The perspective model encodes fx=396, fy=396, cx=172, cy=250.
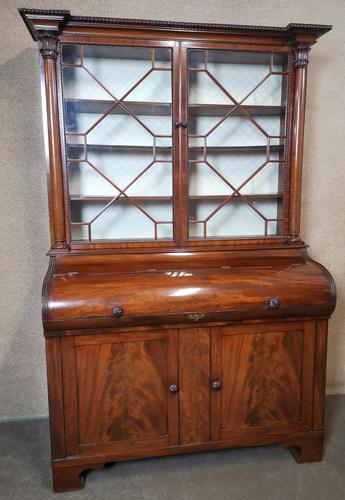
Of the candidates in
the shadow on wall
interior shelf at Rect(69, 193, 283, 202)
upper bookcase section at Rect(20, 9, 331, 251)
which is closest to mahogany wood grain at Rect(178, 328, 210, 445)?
upper bookcase section at Rect(20, 9, 331, 251)

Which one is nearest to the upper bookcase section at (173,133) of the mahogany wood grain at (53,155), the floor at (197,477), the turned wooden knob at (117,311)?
the mahogany wood grain at (53,155)

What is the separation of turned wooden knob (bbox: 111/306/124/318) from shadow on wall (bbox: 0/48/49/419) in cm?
77

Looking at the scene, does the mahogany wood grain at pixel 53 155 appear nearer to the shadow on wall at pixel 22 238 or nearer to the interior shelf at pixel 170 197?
the interior shelf at pixel 170 197

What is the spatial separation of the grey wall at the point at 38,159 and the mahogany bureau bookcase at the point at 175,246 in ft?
1.33

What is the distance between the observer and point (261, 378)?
1790mm

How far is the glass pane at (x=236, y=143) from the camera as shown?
184 cm

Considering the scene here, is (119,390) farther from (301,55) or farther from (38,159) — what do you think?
(301,55)

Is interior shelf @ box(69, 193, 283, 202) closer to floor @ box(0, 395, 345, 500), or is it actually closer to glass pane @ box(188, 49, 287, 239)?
glass pane @ box(188, 49, 287, 239)

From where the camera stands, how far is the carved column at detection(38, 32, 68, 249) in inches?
63.4

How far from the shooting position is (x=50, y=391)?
163 cm

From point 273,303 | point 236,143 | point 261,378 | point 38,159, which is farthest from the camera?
point 38,159

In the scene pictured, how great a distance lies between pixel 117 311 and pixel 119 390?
1.20ft

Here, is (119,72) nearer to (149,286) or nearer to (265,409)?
(149,286)

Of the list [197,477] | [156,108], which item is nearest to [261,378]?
[197,477]
